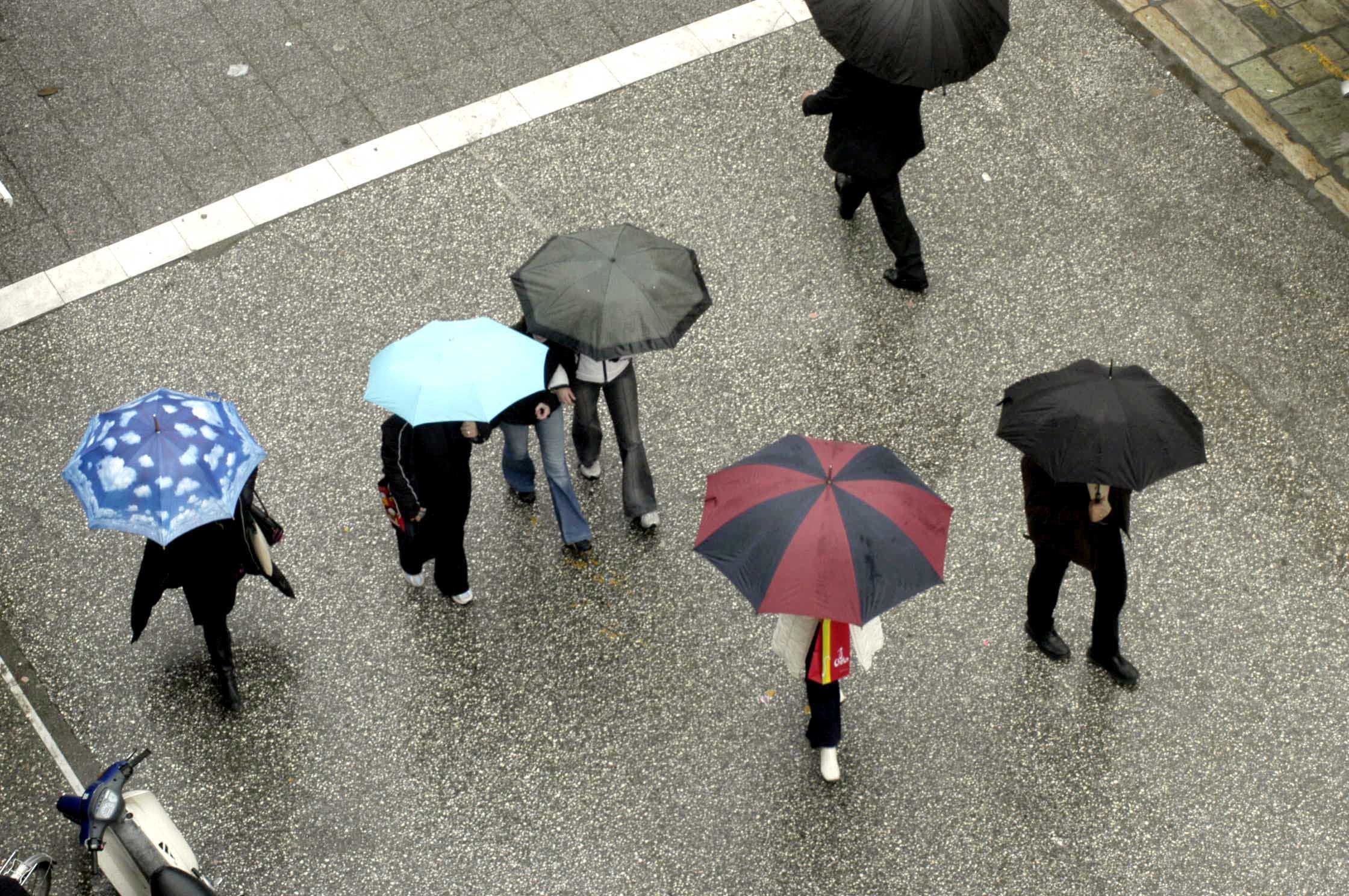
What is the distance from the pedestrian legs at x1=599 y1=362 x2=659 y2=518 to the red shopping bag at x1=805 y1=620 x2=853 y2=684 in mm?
1597

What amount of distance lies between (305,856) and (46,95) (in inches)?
221

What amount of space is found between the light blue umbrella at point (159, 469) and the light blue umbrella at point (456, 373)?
2.12 feet

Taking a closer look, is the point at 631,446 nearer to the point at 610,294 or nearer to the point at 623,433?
the point at 623,433

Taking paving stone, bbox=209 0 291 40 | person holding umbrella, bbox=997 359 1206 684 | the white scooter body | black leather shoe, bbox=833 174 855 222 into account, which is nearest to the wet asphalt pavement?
black leather shoe, bbox=833 174 855 222

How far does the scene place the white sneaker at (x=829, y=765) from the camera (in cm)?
594

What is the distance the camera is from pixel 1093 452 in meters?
5.08

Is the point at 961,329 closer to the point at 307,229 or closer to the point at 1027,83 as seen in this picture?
the point at 1027,83

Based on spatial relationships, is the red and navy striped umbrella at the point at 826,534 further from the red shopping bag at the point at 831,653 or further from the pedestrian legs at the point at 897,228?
the pedestrian legs at the point at 897,228

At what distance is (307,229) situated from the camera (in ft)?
26.4

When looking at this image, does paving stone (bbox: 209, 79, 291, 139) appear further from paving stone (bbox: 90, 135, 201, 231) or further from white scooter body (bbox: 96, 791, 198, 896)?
white scooter body (bbox: 96, 791, 198, 896)

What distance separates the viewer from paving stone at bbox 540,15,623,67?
29.5 ft

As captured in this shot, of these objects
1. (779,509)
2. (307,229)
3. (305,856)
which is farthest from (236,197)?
(779,509)

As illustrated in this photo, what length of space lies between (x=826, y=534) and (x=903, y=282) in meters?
3.46

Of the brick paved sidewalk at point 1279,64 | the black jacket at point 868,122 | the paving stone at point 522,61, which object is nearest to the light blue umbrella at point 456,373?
the black jacket at point 868,122
